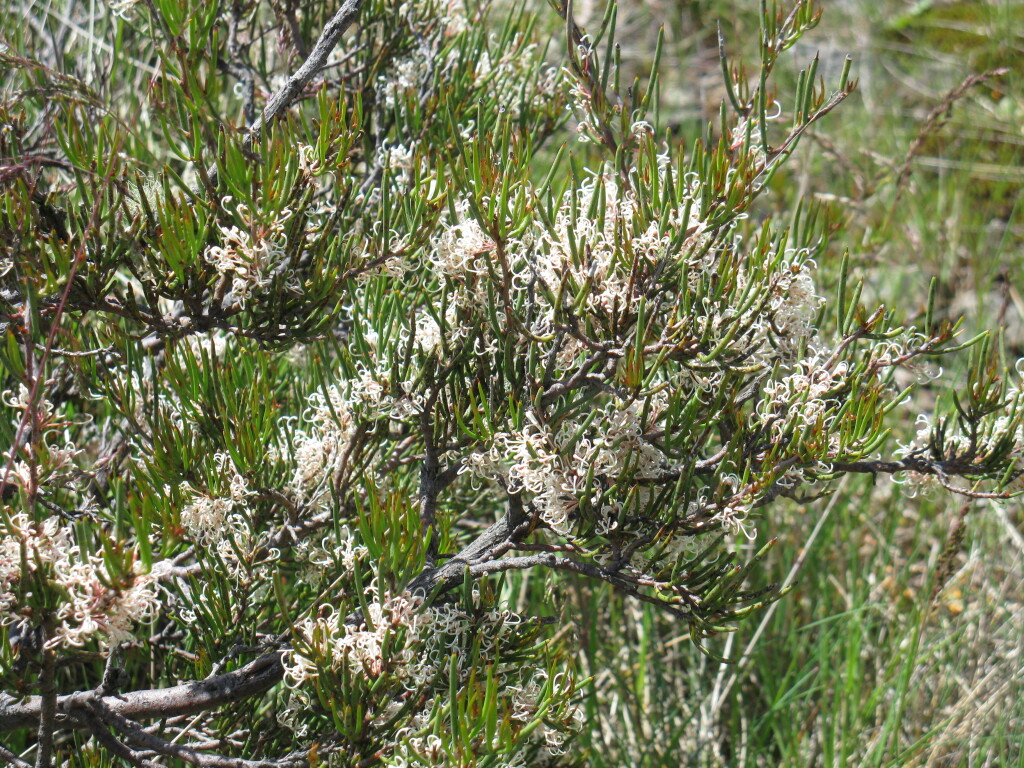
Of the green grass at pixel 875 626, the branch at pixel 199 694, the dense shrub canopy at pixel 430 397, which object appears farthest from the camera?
the green grass at pixel 875 626

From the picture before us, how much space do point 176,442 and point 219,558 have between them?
17cm

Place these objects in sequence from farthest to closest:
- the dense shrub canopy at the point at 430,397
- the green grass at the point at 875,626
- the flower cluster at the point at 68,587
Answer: the green grass at the point at 875,626
the dense shrub canopy at the point at 430,397
the flower cluster at the point at 68,587

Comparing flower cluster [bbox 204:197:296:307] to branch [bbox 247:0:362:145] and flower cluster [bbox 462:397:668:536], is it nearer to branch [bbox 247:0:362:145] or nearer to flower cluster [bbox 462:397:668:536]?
branch [bbox 247:0:362:145]

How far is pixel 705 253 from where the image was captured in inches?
34.4

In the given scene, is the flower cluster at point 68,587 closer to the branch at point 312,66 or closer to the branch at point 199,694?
the branch at point 199,694

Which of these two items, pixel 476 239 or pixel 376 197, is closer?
pixel 476 239

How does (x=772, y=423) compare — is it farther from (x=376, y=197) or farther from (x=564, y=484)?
(x=376, y=197)

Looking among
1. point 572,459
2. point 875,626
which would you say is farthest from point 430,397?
point 875,626

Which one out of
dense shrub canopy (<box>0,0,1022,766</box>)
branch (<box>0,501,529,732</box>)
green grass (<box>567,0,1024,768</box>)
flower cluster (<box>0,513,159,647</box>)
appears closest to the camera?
flower cluster (<box>0,513,159,647</box>)

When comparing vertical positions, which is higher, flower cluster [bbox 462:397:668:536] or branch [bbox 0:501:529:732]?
flower cluster [bbox 462:397:668:536]

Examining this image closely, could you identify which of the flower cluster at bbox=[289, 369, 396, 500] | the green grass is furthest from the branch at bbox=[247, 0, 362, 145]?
the green grass

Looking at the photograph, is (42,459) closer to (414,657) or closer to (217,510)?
(217,510)

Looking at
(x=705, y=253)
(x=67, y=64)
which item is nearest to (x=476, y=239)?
(x=705, y=253)

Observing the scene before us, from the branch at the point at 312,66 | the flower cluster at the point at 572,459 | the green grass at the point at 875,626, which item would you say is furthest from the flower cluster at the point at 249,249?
the green grass at the point at 875,626
